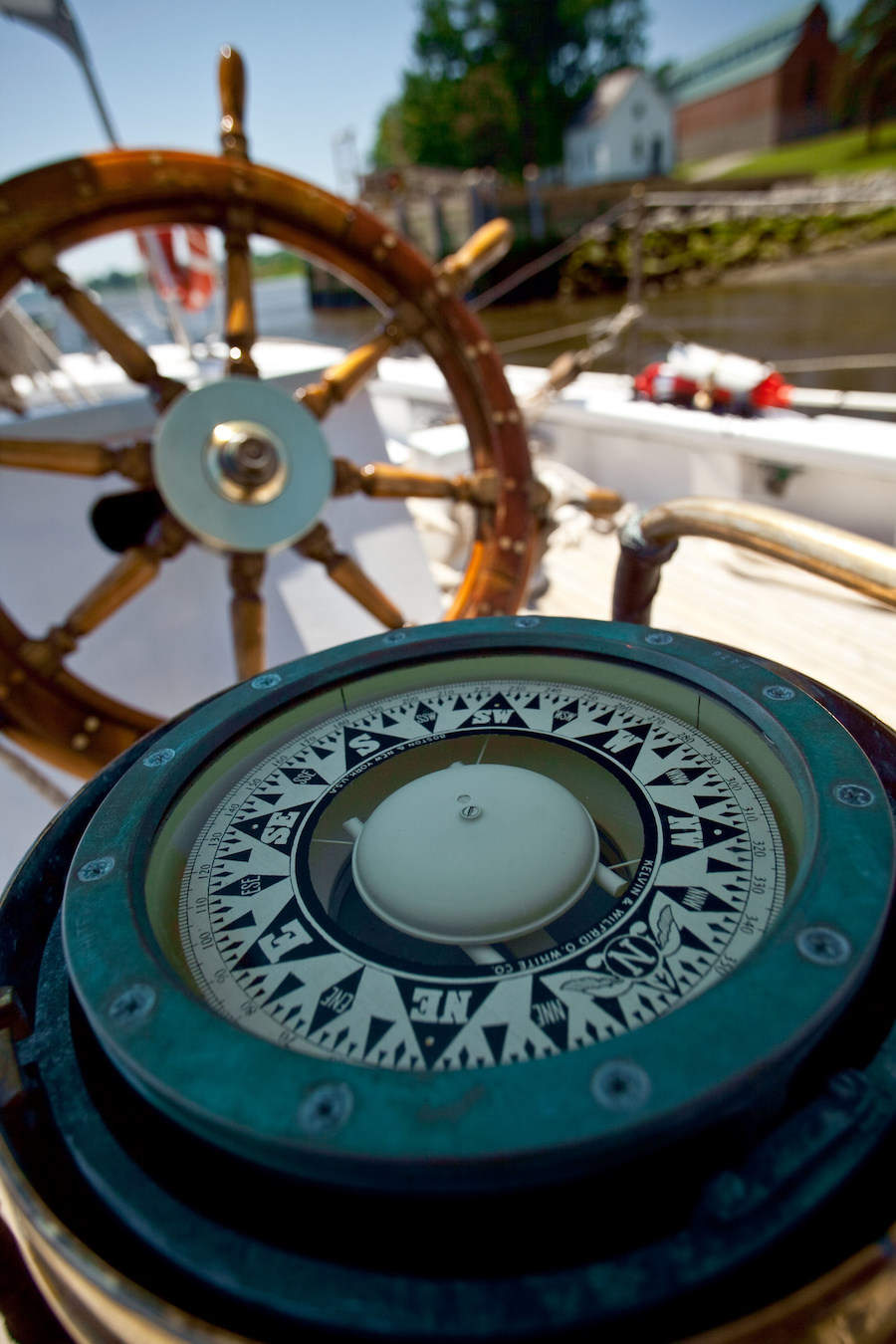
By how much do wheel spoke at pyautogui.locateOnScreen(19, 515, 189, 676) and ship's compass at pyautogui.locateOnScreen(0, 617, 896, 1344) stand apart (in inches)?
28.0

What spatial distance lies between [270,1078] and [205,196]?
4.94 ft

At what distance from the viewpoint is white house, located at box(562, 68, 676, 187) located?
3025 cm

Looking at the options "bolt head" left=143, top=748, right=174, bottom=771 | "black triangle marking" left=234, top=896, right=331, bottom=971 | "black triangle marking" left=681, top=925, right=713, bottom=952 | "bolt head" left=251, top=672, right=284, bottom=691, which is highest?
"bolt head" left=251, top=672, right=284, bottom=691

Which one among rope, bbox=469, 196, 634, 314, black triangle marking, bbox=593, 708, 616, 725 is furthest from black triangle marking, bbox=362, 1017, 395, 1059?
rope, bbox=469, 196, 634, 314

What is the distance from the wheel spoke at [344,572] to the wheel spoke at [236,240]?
1.08ft

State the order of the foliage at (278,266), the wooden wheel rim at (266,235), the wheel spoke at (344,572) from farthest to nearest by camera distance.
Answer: the foliage at (278,266) → the wheel spoke at (344,572) → the wooden wheel rim at (266,235)

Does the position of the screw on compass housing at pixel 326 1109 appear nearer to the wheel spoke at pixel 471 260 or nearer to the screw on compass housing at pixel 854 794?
the screw on compass housing at pixel 854 794

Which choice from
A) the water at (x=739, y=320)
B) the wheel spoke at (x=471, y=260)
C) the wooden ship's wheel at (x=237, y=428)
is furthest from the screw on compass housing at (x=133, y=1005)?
the water at (x=739, y=320)

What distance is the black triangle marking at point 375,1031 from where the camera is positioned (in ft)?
1.72

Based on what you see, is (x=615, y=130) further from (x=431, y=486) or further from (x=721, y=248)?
(x=431, y=486)

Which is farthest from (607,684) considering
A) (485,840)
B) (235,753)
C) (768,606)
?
(768,606)

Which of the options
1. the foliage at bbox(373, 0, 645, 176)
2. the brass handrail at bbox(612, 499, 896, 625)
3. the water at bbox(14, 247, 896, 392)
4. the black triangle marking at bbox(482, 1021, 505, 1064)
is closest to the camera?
the black triangle marking at bbox(482, 1021, 505, 1064)

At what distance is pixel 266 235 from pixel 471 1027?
1536mm

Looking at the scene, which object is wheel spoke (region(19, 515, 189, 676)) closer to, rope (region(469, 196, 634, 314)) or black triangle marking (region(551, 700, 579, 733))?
black triangle marking (region(551, 700, 579, 733))
